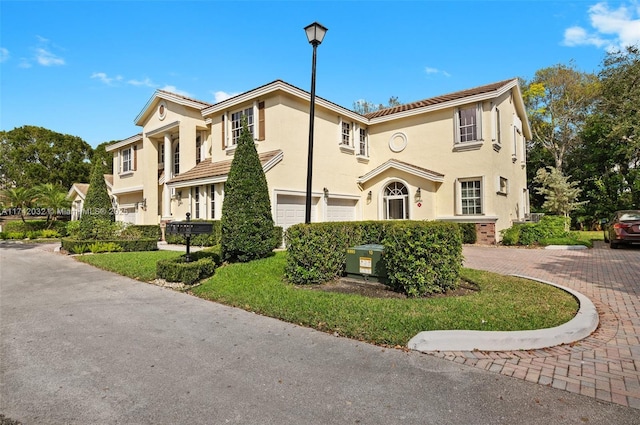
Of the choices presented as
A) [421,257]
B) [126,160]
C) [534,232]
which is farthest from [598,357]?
[126,160]

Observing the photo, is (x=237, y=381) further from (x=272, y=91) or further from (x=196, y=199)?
(x=196, y=199)

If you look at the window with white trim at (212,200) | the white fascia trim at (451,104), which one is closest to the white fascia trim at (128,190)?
the window with white trim at (212,200)

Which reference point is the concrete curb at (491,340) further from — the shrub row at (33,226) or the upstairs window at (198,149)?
the shrub row at (33,226)

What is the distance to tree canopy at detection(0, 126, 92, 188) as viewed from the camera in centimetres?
3609

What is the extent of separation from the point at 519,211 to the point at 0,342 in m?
21.5

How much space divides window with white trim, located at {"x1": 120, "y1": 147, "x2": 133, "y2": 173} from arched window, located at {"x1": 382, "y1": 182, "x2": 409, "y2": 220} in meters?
17.3

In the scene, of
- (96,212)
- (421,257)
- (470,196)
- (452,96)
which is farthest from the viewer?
(452,96)

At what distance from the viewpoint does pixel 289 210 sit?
15.1 metres

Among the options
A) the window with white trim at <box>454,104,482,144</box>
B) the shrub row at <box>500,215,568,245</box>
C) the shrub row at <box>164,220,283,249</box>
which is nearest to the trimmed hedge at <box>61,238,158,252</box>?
the shrub row at <box>164,220,283,249</box>

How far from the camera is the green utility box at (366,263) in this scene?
6.85 metres

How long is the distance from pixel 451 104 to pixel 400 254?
12740mm

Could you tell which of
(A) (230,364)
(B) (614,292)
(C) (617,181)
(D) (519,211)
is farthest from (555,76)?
(A) (230,364)

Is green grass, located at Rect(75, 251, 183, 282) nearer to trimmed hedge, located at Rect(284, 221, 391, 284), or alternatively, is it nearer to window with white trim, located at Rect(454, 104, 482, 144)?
trimmed hedge, located at Rect(284, 221, 391, 284)

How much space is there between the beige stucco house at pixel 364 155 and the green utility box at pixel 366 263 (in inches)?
294
